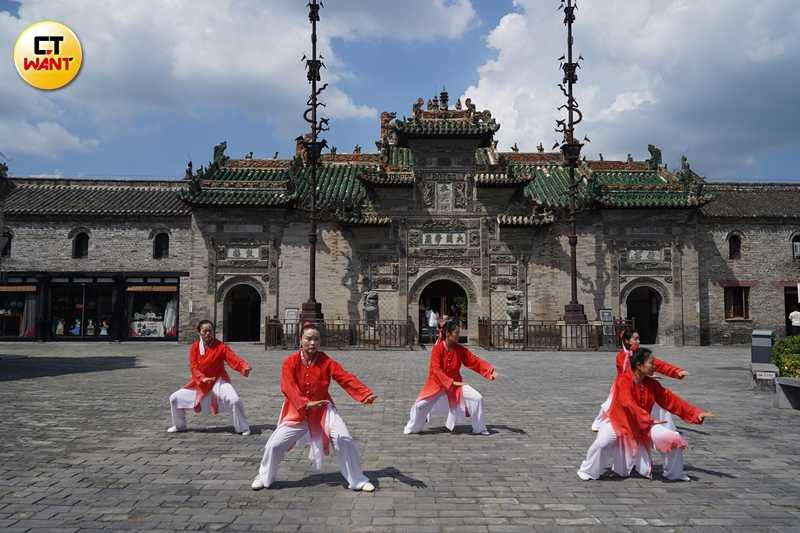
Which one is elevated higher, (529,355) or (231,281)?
(231,281)

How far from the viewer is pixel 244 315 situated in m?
25.7

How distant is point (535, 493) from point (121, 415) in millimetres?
6065

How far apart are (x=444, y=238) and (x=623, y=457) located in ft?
58.5

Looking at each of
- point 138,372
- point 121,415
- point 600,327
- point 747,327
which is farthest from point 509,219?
point 121,415

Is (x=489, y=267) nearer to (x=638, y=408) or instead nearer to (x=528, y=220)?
(x=528, y=220)

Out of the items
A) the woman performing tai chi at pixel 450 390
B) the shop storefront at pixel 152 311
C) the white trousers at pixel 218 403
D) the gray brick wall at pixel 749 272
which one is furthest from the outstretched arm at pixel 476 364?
the shop storefront at pixel 152 311

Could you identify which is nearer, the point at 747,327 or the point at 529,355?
the point at 529,355

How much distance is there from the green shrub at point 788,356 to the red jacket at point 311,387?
7.70m

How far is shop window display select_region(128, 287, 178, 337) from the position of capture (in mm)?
24531

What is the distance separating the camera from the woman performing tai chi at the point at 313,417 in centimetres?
477

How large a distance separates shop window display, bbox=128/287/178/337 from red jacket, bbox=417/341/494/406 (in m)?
20.1

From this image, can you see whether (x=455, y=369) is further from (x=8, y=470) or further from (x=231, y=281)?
(x=231, y=281)

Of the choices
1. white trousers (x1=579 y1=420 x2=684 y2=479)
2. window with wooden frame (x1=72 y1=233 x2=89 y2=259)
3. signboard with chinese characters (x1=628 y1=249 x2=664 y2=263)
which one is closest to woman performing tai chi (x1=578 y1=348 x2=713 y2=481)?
white trousers (x1=579 y1=420 x2=684 y2=479)

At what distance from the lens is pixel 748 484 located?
4.98 meters
